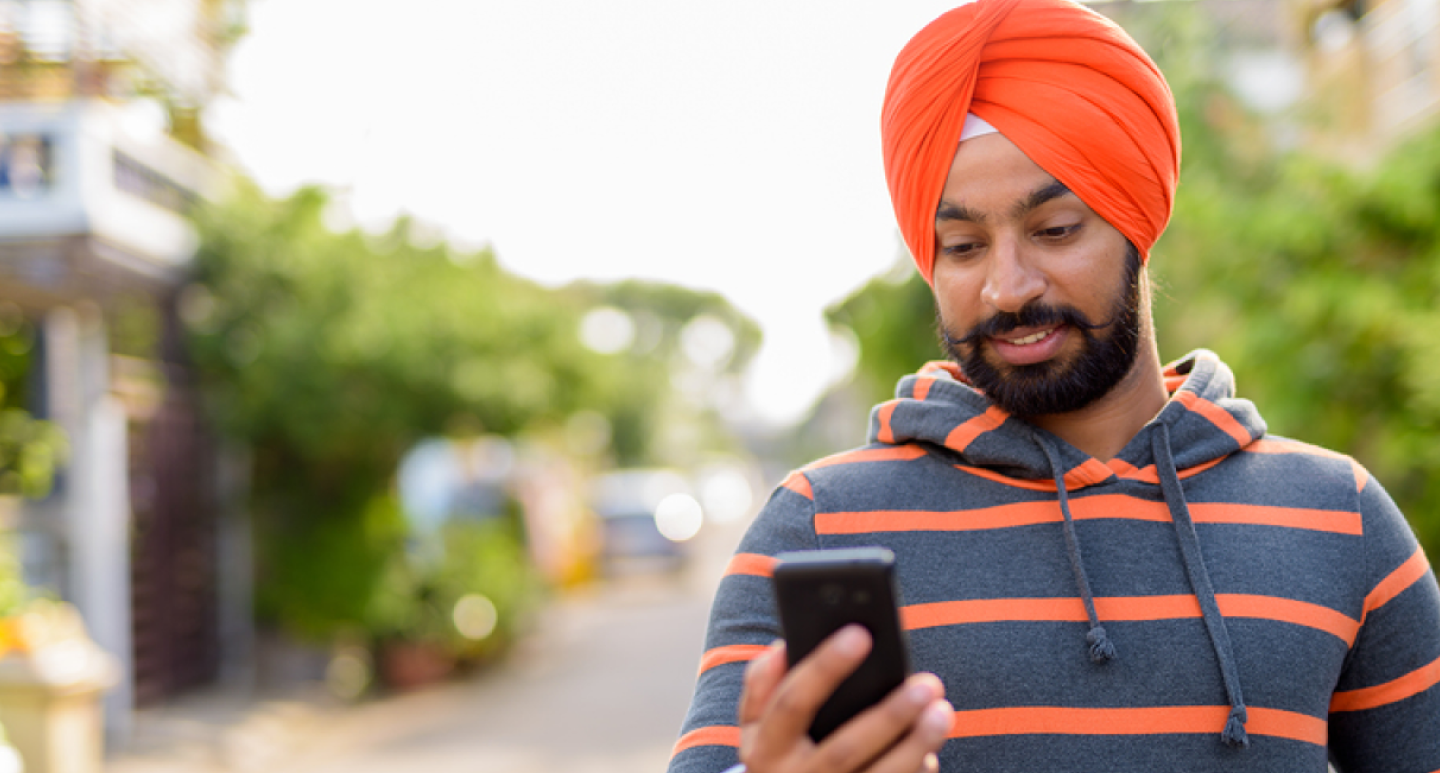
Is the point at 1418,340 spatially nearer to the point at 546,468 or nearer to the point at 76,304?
the point at 76,304

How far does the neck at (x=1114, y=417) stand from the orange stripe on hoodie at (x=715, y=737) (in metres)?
0.55

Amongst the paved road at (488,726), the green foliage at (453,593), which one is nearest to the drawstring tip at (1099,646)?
the paved road at (488,726)

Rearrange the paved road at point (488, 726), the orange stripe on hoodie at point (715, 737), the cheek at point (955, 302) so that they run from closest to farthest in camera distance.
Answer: the orange stripe on hoodie at point (715, 737) < the cheek at point (955, 302) < the paved road at point (488, 726)

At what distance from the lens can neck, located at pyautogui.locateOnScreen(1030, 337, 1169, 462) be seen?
4.56 feet

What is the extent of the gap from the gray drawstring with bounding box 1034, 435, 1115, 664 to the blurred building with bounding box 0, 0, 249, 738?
6870mm

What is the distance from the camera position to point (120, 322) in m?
8.40

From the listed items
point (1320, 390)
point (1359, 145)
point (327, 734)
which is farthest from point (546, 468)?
point (1320, 390)

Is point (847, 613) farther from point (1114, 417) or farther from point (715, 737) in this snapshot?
point (1114, 417)

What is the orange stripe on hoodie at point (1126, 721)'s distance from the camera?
3.86ft

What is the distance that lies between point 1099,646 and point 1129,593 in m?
0.09

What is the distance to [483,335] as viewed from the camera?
9.55 m

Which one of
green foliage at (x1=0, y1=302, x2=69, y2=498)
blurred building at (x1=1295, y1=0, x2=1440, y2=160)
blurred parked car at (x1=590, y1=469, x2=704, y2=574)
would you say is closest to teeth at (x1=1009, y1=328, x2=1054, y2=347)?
blurred building at (x1=1295, y1=0, x2=1440, y2=160)

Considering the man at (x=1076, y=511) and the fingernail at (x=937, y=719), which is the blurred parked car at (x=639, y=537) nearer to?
the man at (x=1076, y=511)

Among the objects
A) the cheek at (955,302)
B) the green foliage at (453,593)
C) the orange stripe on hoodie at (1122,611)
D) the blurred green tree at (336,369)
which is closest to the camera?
the orange stripe on hoodie at (1122,611)
